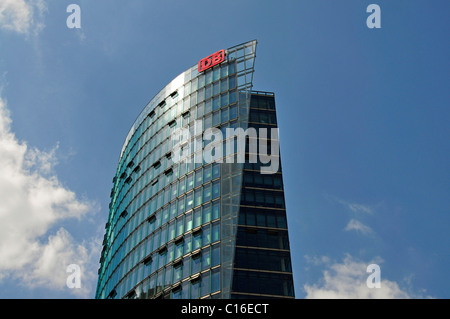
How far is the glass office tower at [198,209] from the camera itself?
70.1 metres

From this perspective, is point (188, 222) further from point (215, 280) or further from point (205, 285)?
point (215, 280)

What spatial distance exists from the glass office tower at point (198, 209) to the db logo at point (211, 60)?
0.62 m

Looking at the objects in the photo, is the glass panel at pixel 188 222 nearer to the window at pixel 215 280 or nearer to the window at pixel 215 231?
the window at pixel 215 231

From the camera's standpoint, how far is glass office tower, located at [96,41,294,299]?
70062 mm

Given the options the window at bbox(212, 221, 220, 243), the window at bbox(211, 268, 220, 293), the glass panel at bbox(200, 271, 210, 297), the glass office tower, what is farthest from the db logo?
the glass panel at bbox(200, 271, 210, 297)

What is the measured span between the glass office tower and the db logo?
0.62 m

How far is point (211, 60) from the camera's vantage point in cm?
9075

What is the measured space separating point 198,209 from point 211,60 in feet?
87.4

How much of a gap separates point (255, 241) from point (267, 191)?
915cm

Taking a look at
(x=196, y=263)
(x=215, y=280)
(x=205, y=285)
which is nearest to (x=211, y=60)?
(x=196, y=263)

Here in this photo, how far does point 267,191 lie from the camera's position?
80625mm

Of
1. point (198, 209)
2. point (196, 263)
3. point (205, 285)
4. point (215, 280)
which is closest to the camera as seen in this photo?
point (215, 280)
